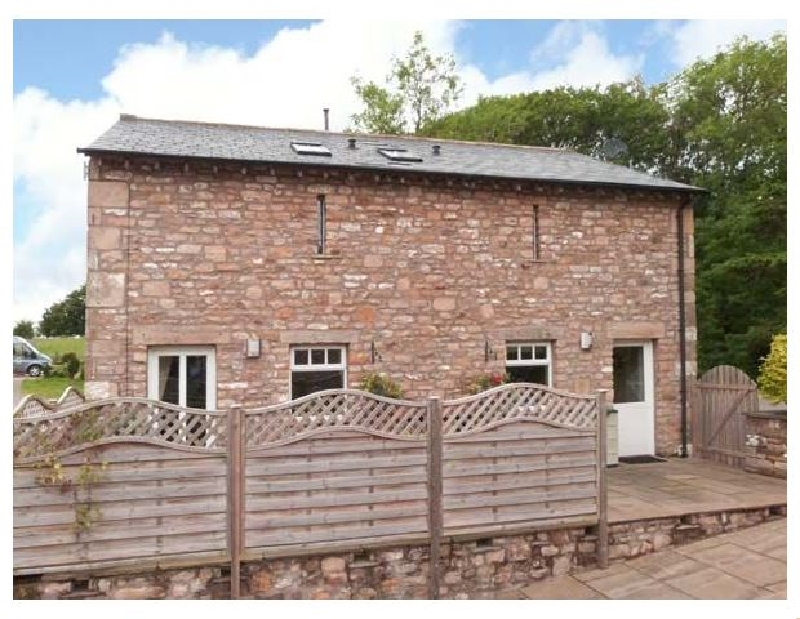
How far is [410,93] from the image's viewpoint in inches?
862

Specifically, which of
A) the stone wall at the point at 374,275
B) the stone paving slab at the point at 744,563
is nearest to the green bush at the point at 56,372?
the stone wall at the point at 374,275

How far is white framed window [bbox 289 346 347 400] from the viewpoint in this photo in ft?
28.0

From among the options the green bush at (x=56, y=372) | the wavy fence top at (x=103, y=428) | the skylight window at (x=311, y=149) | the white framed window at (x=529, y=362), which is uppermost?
the skylight window at (x=311, y=149)

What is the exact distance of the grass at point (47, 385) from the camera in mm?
19416

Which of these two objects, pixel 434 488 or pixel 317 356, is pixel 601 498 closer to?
pixel 434 488

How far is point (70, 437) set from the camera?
195 inches

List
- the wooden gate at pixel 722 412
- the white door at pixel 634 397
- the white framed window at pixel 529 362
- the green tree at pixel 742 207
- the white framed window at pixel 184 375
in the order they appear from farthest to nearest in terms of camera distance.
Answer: the green tree at pixel 742 207 → the white door at pixel 634 397 → the white framed window at pixel 529 362 → the wooden gate at pixel 722 412 → the white framed window at pixel 184 375

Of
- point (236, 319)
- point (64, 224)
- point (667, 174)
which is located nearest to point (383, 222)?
point (236, 319)

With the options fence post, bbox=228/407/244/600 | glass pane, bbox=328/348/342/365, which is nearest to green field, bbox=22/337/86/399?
glass pane, bbox=328/348/342/365

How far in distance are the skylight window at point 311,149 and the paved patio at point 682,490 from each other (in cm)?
632

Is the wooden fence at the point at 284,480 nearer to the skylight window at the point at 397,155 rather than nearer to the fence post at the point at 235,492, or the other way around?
the fence post at the point at 235,492

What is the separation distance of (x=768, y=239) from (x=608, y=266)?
28.2ft

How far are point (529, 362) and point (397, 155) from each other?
400 cm
